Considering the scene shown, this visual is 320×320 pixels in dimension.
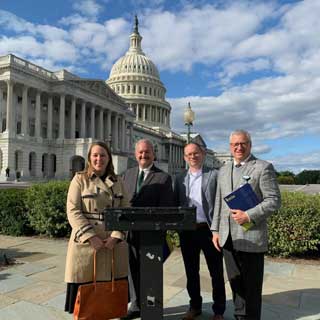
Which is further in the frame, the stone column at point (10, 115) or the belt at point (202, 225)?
the stone column at point (10, 115)

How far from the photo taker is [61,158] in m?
62.3

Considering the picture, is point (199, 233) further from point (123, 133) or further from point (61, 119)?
point (123, 133)

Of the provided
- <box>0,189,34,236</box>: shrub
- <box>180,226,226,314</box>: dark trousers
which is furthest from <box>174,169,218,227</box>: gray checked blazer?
<box>0,189,34,236</box>: shrub

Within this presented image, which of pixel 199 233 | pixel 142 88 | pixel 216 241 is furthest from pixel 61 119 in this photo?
pixel 216 241

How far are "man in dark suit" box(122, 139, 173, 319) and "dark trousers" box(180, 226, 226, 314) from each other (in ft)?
2.17

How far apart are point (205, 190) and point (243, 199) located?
90cm

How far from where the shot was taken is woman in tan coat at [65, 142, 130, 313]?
446 cm

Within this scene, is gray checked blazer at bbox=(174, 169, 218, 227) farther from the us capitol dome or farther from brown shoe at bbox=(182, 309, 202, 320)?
the us capitol dome

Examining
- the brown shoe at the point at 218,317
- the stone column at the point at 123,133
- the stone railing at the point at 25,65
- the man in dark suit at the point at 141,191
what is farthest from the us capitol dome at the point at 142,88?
the brown shoe at the point at 218,317

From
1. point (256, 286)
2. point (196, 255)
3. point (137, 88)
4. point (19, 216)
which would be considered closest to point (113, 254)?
point (196, 255)

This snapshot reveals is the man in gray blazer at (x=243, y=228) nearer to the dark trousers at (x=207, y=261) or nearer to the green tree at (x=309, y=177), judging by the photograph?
the dark trousers at (x=207, y=261)

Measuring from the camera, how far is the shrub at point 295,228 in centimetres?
884

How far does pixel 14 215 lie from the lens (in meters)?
12.3

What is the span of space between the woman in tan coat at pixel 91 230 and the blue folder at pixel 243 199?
1.29 meters
